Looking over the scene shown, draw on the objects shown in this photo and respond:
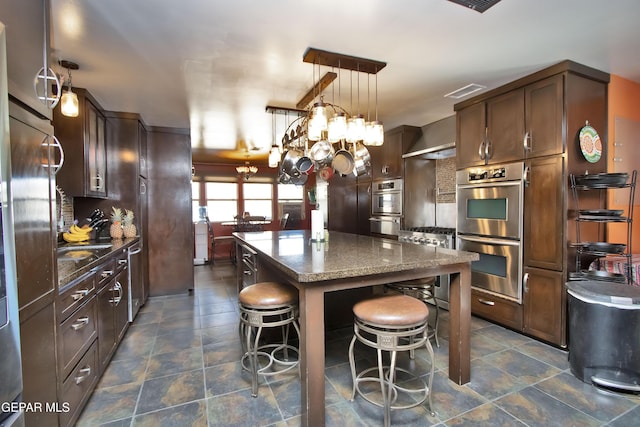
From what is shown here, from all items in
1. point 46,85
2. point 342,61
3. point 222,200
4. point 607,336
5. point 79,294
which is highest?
point 342,61

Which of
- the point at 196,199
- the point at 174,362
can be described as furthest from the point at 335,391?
the point at 196,199

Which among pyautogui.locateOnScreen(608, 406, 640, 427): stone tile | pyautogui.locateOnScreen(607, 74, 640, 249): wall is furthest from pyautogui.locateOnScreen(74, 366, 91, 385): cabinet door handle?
pyautogui.locateOnScreen(607, 74, 640, 249): wall

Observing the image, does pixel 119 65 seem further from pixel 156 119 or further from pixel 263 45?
pixel 156 119

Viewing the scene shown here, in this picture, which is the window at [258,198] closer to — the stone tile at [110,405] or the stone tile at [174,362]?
the stone tile at [174,362]

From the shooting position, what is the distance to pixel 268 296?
1.98 meters

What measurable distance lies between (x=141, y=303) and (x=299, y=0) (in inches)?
146

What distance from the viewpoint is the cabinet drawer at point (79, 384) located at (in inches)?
62.8

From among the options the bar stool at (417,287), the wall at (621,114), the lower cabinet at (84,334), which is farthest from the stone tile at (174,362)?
the wall at (621,114)

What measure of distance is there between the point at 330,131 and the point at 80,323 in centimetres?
203

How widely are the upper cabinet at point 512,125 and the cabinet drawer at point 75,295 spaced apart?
11.5 feet

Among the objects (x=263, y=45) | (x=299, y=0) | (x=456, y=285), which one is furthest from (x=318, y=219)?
(x=299, y=0)

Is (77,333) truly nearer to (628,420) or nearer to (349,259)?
(349,259)

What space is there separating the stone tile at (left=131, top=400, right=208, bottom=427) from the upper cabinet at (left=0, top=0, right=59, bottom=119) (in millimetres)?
1695

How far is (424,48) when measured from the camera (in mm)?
2244
